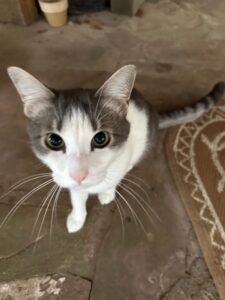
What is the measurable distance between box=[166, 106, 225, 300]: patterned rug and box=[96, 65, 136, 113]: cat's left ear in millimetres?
573

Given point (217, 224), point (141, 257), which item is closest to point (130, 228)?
point (141, 257)

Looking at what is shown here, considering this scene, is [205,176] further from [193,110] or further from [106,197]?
[106,197]

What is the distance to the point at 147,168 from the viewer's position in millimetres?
1540

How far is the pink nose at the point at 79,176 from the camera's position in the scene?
0.93 m

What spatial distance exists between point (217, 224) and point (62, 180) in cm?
67

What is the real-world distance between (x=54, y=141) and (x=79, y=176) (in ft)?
0.43

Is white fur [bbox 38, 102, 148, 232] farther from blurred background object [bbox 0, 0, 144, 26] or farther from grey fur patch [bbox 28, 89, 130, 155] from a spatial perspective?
blurred background object [bbox 0, 0, 144, 26]

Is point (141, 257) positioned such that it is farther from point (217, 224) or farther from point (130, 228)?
point (217, 224)

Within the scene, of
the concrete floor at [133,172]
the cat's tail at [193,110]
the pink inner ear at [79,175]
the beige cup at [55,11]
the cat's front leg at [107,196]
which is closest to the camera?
the pink inner ear at [79,175]

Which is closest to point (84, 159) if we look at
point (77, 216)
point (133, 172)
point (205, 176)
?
point (77, 216)

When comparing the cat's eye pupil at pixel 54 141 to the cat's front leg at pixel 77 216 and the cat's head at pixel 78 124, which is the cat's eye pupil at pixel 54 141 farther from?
the cat's front leg at pixel 77 216

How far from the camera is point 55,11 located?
2088mm

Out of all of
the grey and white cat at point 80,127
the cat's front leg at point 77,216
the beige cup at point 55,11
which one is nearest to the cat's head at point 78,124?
the grey and white cat at point 80,127

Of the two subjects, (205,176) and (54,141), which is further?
(205,176)
